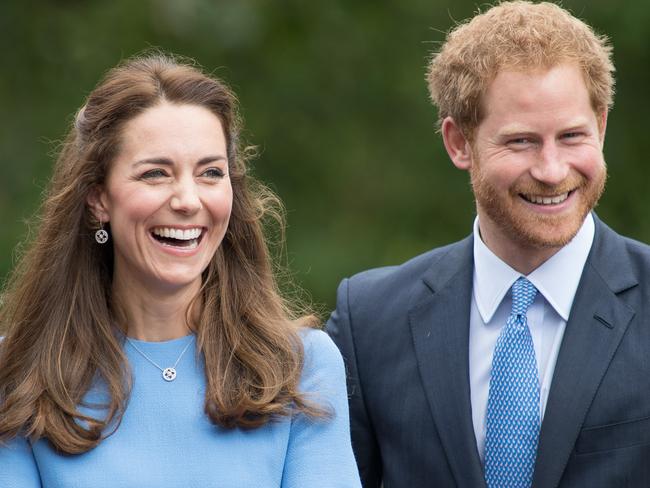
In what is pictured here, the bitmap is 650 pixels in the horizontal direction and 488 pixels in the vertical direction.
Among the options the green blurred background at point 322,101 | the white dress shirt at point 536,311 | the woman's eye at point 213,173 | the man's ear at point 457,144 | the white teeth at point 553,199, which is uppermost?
the green blurred background at point 322,101

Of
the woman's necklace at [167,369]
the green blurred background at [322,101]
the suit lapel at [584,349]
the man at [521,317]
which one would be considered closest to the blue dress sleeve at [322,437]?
the woman's necklace at [167,369]

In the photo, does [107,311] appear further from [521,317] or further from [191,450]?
[521,317]

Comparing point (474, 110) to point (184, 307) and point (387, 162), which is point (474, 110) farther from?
point (387, 162)

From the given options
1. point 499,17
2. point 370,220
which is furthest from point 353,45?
point 499,17

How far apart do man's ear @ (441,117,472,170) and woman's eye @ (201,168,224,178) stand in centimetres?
79

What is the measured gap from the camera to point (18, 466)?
388 centimetres

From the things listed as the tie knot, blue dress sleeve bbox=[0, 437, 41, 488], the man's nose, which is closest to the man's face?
the man's nose

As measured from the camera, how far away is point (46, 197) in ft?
14.0

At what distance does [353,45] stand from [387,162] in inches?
31.9

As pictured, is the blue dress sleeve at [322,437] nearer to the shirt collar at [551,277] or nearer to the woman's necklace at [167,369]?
the woman's necklace at [167,369]

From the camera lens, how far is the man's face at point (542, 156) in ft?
13.9

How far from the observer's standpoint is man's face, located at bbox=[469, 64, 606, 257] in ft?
13.9

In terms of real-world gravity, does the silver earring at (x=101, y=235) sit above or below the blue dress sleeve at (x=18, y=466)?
above

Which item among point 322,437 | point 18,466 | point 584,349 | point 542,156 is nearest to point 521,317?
point 584,349
